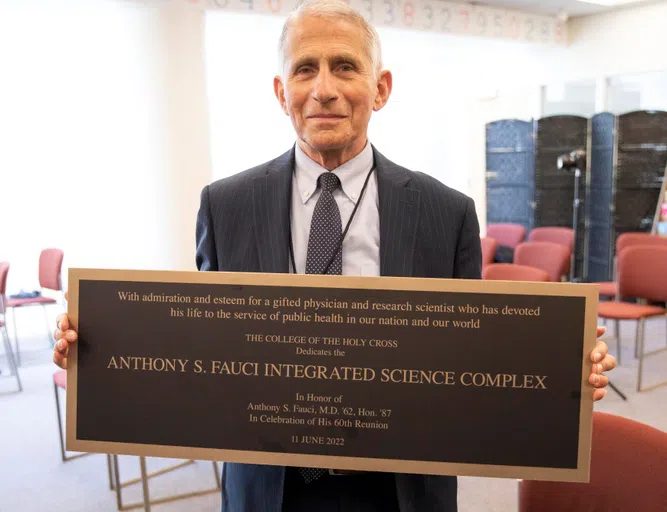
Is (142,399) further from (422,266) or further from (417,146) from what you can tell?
(417,146)

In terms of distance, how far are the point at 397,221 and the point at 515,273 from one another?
2993 mm

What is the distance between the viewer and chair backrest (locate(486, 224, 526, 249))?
24.5ft

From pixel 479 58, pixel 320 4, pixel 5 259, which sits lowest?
pixel 5 259

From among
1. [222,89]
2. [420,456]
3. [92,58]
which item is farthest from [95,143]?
[420,456]

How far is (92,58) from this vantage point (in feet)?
19.8

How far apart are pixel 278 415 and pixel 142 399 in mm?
271

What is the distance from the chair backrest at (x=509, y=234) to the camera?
24.5 ft

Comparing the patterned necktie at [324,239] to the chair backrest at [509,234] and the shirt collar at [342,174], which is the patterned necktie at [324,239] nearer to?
the shirt collar at [342,174]

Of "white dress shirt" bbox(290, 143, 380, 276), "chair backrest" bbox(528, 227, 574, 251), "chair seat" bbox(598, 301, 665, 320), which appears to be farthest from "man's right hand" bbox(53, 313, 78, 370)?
"chair backrest" bbox(528, 227, 574, 251)

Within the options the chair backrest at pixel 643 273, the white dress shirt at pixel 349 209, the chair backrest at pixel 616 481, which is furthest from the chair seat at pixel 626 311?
the white dress shirt at pixel 349 209

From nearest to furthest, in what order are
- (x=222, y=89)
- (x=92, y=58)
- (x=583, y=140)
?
1. (x=92, y=58)
2. (x=222, y=89)
3. (x=583, y=140)

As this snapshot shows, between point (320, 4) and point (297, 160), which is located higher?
point (320, 4)

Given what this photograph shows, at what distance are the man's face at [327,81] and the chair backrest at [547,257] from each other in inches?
165

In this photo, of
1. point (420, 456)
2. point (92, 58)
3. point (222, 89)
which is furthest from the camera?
point (222, 89)
